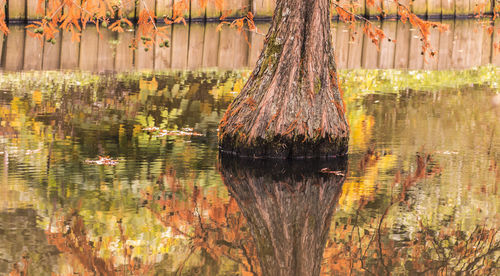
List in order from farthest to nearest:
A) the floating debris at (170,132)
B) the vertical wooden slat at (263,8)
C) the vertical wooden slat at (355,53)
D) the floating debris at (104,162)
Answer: the vertical wooden slat at (263,8) → the vertical wooden slat at (355,53) → the floating debris at (170,132) → the floating debris at (104,162)

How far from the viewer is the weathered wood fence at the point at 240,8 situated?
2316 cm

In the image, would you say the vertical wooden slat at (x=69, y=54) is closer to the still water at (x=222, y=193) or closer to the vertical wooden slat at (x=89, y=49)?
the vertical wooden slat at (x=89, y=49)

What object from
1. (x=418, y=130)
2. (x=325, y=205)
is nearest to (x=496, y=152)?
(x=418, y=130)

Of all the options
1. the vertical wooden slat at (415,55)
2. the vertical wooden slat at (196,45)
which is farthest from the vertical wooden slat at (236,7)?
the vertical wooden slat at (415,55)

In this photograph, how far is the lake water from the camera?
6367mm

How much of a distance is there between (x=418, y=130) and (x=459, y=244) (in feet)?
16.8

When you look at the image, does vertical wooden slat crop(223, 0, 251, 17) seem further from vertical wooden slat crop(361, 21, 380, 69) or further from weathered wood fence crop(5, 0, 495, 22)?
vertical wooden slat crop(361, 21, 380, 69)

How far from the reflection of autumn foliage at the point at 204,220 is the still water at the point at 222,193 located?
0.06 feet

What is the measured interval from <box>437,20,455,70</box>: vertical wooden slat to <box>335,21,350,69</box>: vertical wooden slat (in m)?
2.05

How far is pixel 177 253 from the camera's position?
6.43 meters

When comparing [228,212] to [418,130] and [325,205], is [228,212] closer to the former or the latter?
[325,205]

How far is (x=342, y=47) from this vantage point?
72.4ft

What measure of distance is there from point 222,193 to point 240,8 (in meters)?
18.7

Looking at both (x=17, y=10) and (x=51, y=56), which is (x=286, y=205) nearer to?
(x=51, y=56)
